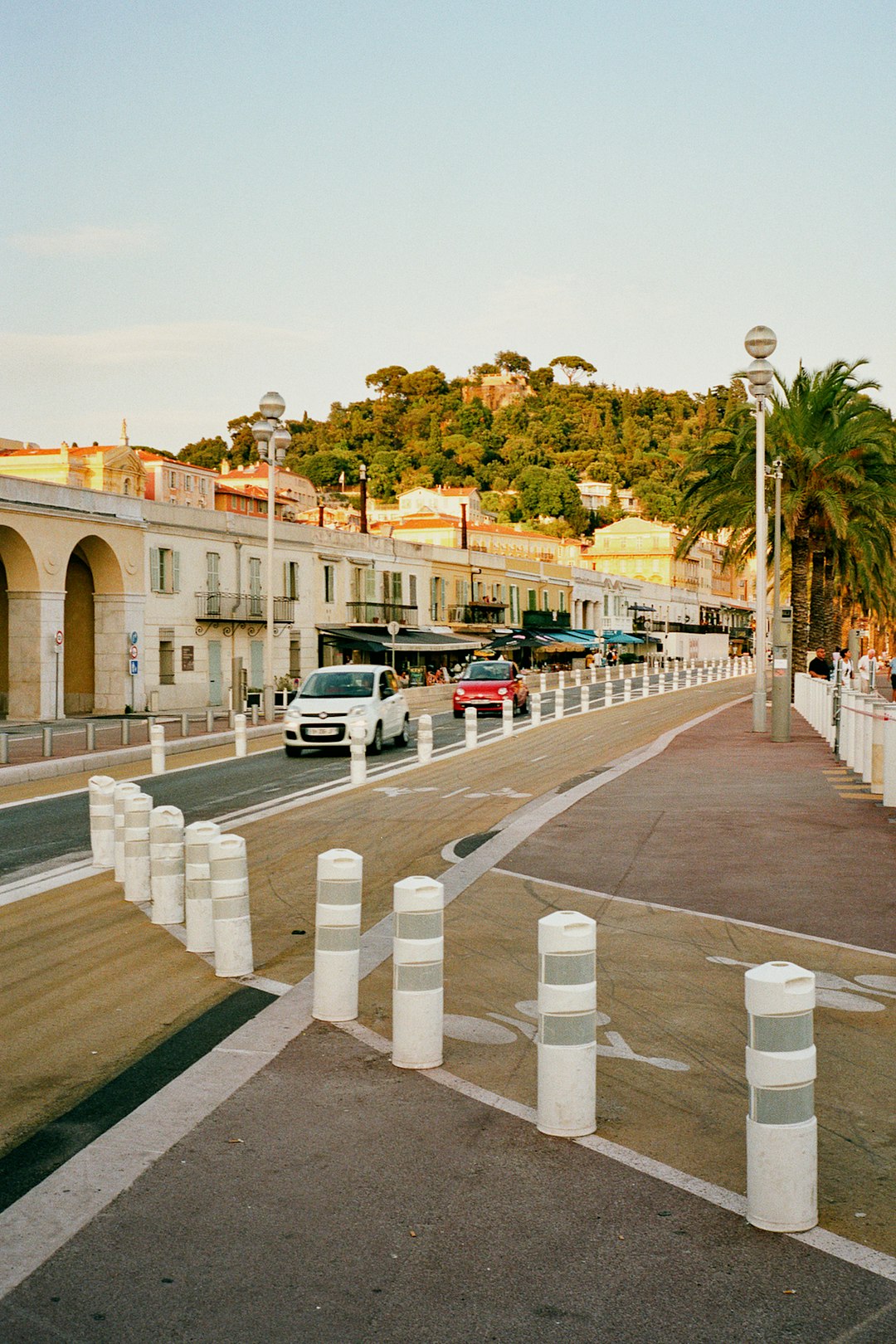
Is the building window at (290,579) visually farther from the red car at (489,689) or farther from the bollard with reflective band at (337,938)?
the bollard with reflective band at (337,938)

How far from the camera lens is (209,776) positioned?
878 inches

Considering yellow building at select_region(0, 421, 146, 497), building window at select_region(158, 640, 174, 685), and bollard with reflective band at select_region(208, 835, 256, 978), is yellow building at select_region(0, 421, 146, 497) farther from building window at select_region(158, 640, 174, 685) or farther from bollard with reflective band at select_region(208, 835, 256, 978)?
bollard with reflective band at select_region(208, 835, 256, 978)

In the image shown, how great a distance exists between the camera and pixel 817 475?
113 ft

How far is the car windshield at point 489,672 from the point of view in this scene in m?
39.3

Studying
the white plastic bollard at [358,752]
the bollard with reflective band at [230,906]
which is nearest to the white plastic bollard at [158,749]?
the white plastic bollard at [358,752]

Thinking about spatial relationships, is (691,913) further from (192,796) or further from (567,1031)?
(192,796)

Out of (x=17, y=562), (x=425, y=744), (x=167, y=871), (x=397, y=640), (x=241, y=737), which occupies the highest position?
(x=17, y=562)

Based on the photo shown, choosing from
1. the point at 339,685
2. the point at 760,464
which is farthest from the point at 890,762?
the point at 339,685

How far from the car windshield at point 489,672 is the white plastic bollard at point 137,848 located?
28.8 metres

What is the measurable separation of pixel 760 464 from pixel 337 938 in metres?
22.6

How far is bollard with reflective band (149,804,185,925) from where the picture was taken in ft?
31.2

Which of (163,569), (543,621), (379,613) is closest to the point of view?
(163,569)

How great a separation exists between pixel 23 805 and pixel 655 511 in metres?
156

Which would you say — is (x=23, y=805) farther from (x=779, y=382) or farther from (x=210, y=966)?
(x=779, y=382)
